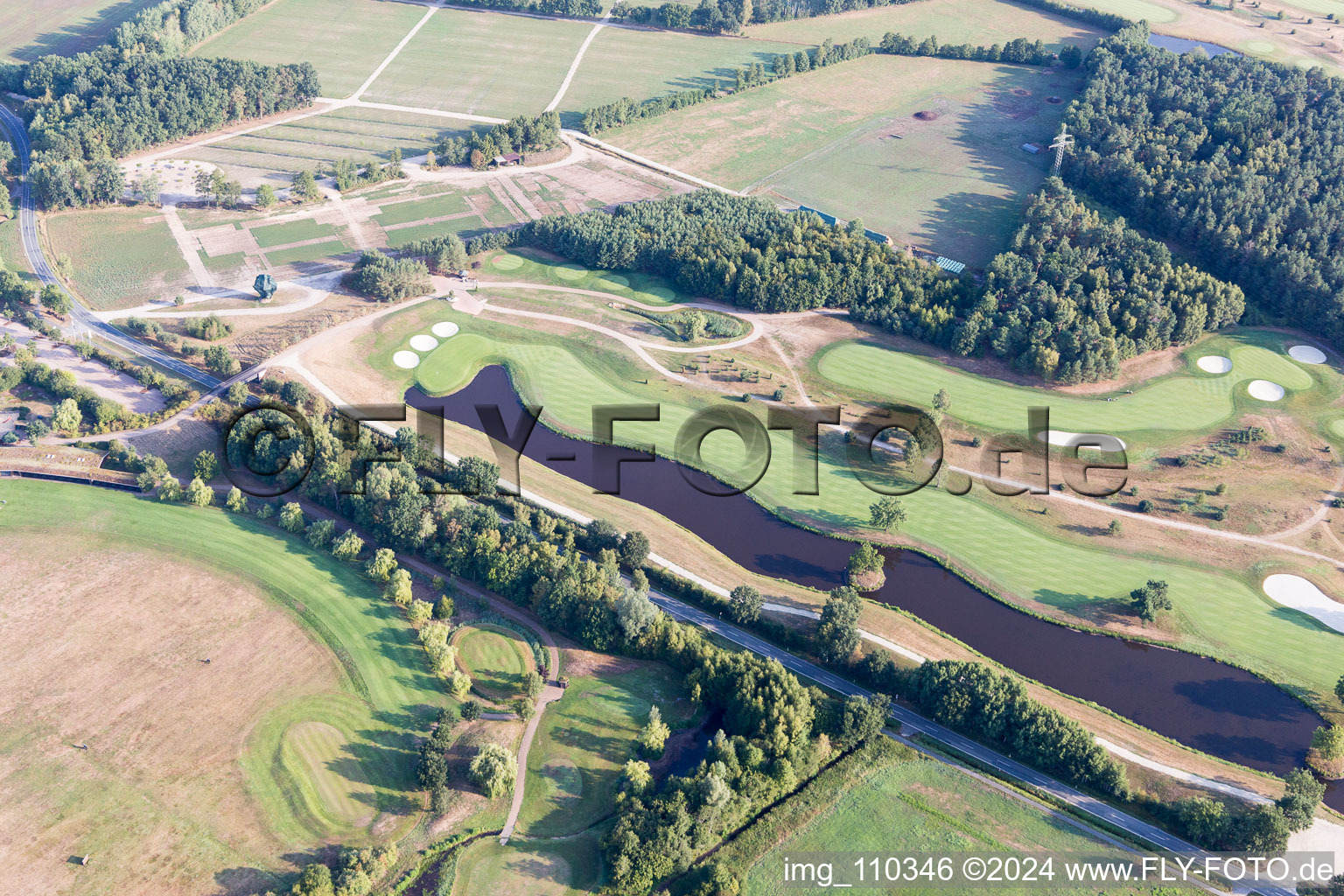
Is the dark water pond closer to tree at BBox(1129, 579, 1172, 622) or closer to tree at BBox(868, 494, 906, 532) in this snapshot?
tree at BBox(868, 494, 906, 532)

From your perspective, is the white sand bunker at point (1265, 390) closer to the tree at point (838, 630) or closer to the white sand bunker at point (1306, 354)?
the white sand bunker at point (1306, 354)

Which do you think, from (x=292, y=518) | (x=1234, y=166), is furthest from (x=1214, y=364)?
(x=292, y=518)

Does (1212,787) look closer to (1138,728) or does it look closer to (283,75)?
(1138,728)

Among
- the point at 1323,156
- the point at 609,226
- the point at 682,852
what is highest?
the point at 1323,156

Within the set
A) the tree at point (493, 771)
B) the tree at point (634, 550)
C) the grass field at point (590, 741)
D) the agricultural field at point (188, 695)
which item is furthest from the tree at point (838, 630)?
the agricultural field at point (188, 695)

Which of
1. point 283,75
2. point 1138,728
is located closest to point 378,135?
point 283,75

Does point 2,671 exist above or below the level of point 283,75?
below

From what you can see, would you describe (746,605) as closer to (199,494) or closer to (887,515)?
(887,515)

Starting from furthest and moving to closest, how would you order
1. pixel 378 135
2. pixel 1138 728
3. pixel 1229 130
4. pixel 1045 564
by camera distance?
pixel 378 135
pixel 1229 130
pixel 1045 564
pixel 1138 728
